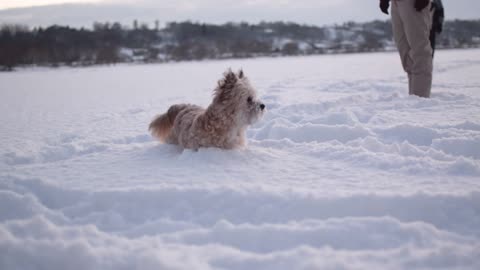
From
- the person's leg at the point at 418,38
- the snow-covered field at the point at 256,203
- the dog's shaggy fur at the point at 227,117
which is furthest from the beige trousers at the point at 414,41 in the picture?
the dog's shaggy fur at the point at 227,117

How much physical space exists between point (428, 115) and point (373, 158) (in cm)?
240

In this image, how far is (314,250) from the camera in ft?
6.43

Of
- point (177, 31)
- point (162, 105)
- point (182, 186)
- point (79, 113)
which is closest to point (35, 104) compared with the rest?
point (79, 113)

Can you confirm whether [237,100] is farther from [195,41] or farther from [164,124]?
[195,41]

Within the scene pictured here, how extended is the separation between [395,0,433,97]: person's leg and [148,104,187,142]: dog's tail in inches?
153

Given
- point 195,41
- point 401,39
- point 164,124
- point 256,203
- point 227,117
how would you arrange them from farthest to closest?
point 195,41 < point 401,39 < point 164,124 < point 227,117 < point 256,203

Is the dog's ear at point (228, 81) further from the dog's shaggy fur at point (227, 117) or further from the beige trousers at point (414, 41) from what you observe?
the beige trousers at point (414, 41)

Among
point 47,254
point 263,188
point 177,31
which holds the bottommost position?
point 47,254

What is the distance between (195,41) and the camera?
74.0 m

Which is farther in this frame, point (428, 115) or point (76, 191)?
point (428, 115)

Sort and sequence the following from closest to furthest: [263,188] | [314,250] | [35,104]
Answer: [314,250] → [263,188] → [35,104]

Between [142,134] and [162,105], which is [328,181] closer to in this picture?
[142,134]

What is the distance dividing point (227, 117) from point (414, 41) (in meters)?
3.89

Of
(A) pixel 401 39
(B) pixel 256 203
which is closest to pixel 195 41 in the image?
(A) pixel 401 39
